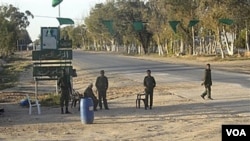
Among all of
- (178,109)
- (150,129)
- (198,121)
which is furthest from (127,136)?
(178,109)

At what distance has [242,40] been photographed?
3263 inches

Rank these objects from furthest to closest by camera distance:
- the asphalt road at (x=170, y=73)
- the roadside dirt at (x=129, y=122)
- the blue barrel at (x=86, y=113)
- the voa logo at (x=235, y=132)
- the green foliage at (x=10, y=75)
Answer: the green foliage at (x=10, y=75) → the asphalt road at (x=170, y=73) → the blue barrel at (x=86, y=113) → the roadside dirt at (x=129, y=122) → the voa logo at (x=235, y=132)

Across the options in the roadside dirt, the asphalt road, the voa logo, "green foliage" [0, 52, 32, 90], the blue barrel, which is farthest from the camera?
"green foliage" [0, 52, 32, 90]

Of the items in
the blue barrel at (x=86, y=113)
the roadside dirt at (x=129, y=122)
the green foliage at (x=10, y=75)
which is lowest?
the green foliage at (x=10, y=75)

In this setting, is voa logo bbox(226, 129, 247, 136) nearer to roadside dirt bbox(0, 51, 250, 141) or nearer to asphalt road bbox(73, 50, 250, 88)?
roadside dirt bbox(0, 51, 250, 141)

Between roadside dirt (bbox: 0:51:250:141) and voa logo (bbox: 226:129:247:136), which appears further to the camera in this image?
roadside dirt (bbox: 0:51:250:141)

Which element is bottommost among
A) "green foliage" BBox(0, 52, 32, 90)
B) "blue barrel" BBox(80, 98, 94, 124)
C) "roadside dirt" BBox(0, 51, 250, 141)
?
"green foliage" BBox(0, 52, 32, 90)

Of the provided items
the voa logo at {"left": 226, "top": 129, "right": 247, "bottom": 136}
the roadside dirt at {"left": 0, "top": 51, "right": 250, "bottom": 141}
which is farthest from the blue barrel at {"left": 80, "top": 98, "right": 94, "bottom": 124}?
the voa logo at {"left": 226, "top": 129, "right": 247, "bottom": 136}

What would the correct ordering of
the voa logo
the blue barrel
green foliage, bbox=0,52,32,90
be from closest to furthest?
1. the voa logo
2. the blue barrel
3. green foliage, bbox=0,52,32,90

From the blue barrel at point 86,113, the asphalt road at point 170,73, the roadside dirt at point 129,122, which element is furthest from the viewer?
the asphalt road at point 170,73

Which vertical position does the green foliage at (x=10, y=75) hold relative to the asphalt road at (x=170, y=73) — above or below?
below

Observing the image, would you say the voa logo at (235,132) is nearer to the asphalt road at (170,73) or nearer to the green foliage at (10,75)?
the asphalt road at (170,73)

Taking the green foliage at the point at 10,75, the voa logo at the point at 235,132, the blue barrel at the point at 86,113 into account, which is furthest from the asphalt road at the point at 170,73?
the voa logo at the point at 235,132

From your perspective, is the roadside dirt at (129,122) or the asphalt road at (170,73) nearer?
the roadside dirt at (129,122)
